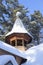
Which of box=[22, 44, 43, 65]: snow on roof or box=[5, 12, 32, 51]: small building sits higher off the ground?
box=[5, 12, 32, 51]: small building

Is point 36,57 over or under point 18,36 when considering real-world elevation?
under

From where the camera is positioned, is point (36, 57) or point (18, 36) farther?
point (18, 36)

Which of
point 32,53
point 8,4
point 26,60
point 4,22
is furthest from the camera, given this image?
point 8,4

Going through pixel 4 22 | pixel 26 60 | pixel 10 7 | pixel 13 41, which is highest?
pixel 10 7

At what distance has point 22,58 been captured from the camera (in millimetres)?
10234

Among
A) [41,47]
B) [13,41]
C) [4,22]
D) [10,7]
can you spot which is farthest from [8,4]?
[41,47]

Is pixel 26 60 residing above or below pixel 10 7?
below

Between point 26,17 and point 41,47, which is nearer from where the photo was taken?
point 41,47

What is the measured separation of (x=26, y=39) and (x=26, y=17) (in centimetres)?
1566

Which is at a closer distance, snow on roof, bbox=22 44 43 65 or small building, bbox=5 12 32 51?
snow on roof, bbox=22 44 43 65

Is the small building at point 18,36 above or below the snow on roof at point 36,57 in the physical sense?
above

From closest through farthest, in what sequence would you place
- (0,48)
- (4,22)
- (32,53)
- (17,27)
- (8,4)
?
(0,48) < (32,53) < (17,27) < (4,22) < (8,4)

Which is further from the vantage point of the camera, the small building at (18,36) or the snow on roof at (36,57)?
the small building at (18,36)

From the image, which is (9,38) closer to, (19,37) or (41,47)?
(19,37)
